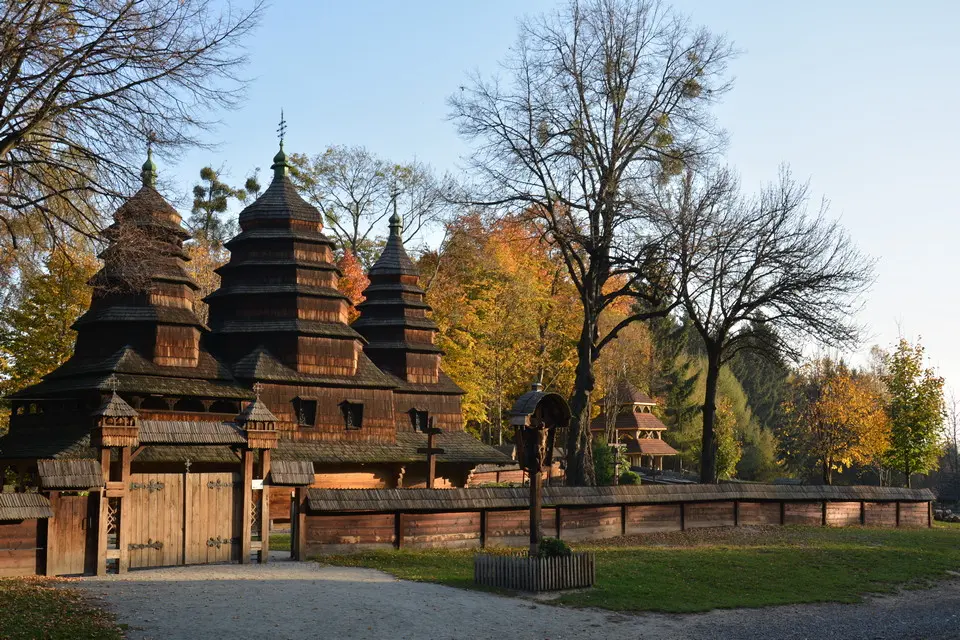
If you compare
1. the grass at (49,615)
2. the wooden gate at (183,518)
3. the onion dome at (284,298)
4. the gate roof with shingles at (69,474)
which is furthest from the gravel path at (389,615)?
the onion dome at (284,298)

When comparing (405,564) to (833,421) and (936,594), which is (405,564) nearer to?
(936,594)

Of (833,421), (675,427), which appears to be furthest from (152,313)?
(675,427)

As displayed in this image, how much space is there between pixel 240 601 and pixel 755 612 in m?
8.97

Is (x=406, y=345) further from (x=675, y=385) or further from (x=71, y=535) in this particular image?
(x=675, y=385)

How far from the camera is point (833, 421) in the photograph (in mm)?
55562

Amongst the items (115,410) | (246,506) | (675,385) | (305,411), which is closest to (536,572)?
(246,506)

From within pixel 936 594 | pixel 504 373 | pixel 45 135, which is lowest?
pixel 936 594

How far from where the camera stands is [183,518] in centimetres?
1922

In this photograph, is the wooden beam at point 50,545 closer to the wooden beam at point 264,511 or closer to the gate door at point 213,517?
the gate door at point 213,517

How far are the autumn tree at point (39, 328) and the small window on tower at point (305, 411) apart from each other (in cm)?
1076

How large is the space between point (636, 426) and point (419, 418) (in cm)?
2568

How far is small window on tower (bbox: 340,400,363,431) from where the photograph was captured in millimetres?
38281

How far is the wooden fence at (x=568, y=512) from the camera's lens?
71.3 ft

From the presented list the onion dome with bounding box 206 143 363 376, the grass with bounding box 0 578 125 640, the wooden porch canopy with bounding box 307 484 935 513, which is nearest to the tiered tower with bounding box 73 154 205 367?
the onion dome with bounding box 206 143 363 376
